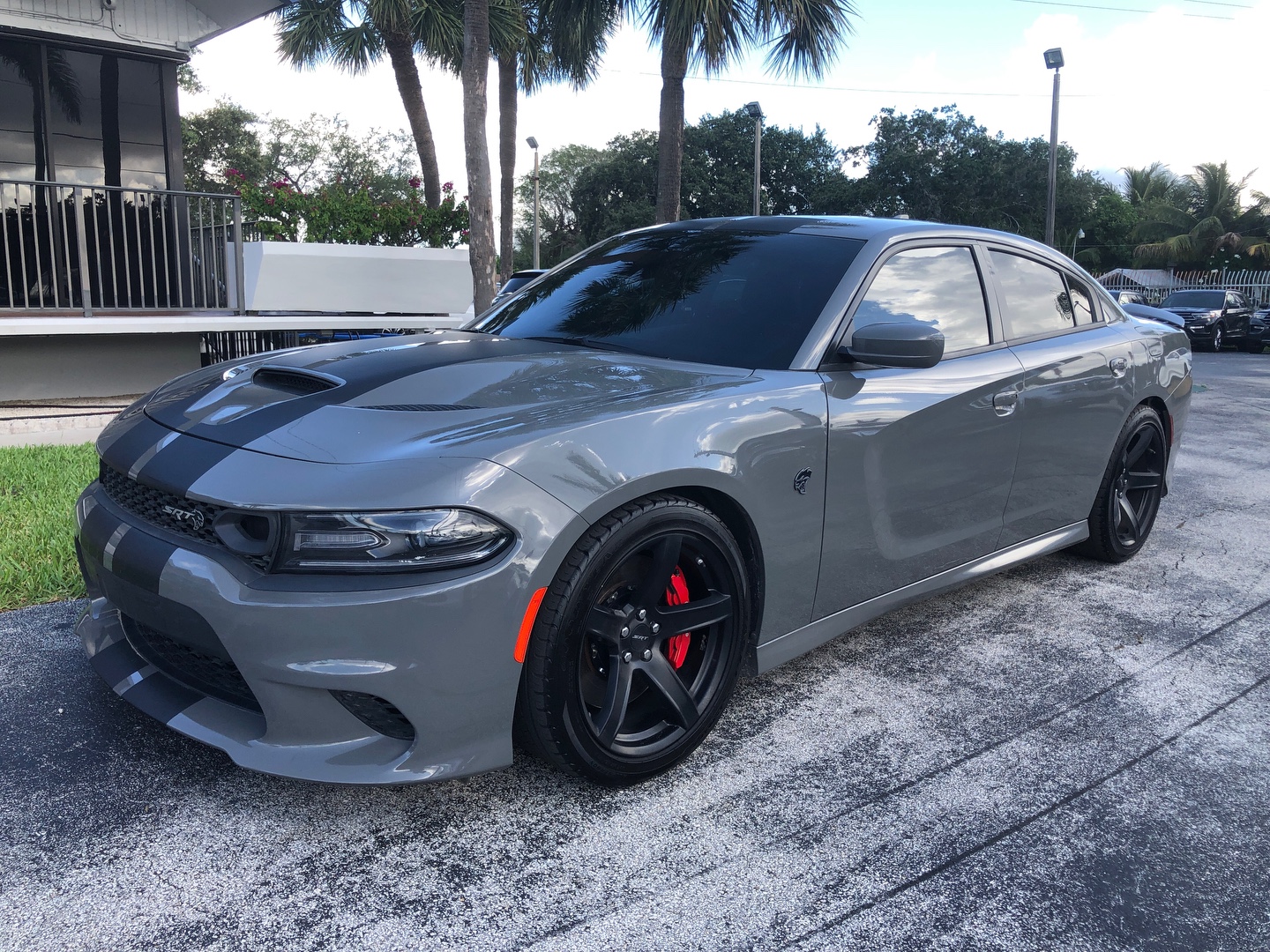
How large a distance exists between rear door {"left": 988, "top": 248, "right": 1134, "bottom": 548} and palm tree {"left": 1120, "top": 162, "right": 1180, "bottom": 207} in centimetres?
5789

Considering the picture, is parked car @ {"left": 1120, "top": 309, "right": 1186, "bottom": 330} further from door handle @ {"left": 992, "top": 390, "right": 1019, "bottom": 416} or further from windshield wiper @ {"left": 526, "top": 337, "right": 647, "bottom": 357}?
windshield wiper @ {"left": 526, "top": 337, "right": 647, "bottom": 357}

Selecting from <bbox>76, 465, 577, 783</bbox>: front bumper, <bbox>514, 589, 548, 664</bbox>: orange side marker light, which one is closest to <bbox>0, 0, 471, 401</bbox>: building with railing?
<bbox>76, 465, 577, 783</bbox>: front bumper

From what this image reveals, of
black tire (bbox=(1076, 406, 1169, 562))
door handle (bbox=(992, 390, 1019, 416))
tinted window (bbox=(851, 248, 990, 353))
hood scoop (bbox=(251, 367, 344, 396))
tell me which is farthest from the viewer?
black tire (bbox=(1076, 406, 1169, 562))

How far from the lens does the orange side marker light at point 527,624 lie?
2172 millimetres

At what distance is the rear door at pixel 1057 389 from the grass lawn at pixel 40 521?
12.4 feet

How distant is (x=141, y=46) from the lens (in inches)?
400

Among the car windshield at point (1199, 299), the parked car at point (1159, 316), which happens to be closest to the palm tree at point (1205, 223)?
the car windshield at point (1199, 299)

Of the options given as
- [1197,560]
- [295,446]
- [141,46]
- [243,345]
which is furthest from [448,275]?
[295,446]

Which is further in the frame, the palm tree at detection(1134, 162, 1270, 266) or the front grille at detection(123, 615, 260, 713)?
the palm tree at detection(1134, 162, 1270, 266)

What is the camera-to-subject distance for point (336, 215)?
450 inches

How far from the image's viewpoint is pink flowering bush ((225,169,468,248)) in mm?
11086

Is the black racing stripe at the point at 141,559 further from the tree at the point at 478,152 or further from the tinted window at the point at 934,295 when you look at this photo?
the tree at the point at 478,152

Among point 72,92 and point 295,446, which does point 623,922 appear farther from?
point 72,92

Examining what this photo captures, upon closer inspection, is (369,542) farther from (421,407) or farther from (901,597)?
(901,597)
